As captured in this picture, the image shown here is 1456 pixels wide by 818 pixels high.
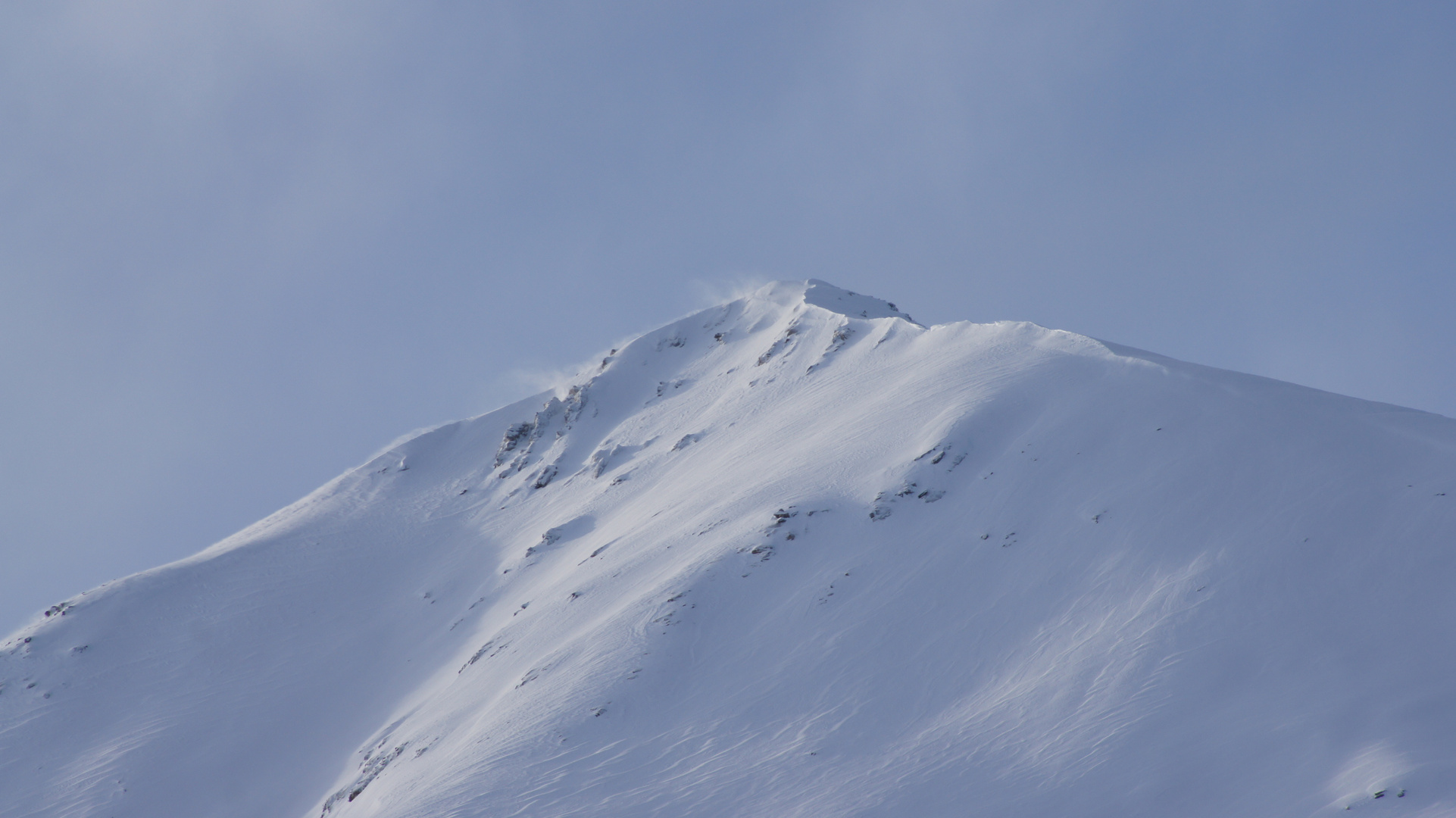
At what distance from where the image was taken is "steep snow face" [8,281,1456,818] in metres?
23.2

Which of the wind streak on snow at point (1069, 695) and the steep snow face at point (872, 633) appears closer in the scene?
the steep snow face at point (872, 633)

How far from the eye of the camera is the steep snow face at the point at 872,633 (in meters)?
23.2

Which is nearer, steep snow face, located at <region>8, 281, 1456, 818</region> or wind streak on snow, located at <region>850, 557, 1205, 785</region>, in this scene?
steep snow face, located at <region>8, 281, 1456, 818</region>

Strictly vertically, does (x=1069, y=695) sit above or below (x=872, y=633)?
below

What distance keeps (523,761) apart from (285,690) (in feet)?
68.0

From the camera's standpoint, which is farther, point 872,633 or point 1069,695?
point 872,633

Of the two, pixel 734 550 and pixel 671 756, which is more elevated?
pixel 734 550

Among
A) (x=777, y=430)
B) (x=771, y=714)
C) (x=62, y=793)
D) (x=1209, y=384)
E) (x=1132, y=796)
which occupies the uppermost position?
(x=777, y=430)

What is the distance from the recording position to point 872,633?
29766mm

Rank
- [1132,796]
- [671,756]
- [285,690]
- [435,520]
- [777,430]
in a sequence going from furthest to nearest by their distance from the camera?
1. [435,520]
2. [777,430]
3. [285,690]
4. [671,756]
5. [1132,796]

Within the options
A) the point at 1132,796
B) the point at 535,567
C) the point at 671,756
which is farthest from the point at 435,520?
the point at 1132,796

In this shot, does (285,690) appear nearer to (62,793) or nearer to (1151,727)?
(62,793)

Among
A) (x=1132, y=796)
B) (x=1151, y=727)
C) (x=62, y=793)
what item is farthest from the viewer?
(x=62, y=793)

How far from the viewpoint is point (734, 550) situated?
3512cm
